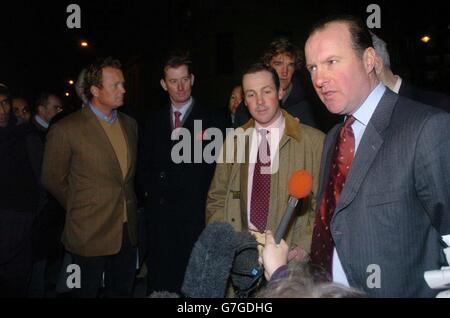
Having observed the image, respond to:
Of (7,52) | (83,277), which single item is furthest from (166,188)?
(7,52)

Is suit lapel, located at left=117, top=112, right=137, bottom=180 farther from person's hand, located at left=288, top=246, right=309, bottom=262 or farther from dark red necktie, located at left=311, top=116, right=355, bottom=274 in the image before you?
dark red necktie, located at left=311, top=116, right=355, bottom=274

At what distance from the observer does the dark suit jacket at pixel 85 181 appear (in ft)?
12.1

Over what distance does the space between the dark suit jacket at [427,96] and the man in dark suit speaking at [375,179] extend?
2.82 ft

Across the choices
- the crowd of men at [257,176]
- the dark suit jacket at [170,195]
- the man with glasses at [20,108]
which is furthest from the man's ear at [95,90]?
the man with glasses at [20,108]

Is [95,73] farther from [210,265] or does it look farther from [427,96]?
[210,265]

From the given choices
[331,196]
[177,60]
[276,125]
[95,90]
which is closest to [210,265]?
[331,196]

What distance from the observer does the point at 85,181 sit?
3.70 m

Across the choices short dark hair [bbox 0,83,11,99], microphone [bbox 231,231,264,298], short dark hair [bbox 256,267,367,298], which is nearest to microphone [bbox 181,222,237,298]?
short dark hair [bbox 256,267,367,298]

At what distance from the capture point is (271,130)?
3289 millimetres

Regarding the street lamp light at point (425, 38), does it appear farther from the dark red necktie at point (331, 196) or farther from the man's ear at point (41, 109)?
the dark red necktie at point (331, 196)

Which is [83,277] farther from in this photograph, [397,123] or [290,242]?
[397,123]

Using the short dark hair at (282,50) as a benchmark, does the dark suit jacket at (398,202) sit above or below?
below

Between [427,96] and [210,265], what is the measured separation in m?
2.25
